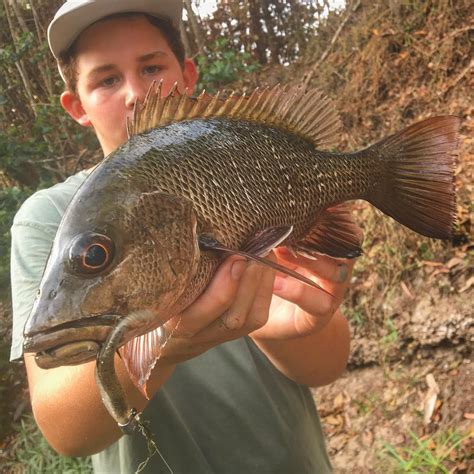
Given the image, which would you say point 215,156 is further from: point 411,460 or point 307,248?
point 411,460

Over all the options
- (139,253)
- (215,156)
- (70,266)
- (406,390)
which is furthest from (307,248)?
(406,390)

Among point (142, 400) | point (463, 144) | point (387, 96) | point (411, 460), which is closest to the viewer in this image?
point (142, 400)

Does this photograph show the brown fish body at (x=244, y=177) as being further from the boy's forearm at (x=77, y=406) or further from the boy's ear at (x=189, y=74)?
the boy's ear at (x=189, y=74)

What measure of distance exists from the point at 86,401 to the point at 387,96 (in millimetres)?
4520

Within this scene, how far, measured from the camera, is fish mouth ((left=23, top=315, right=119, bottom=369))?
36.9 inches

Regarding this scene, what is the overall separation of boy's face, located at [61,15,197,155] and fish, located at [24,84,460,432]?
700 millimetres

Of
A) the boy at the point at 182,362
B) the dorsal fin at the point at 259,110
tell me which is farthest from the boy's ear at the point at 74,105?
the dorsal fin at the point at 259,110

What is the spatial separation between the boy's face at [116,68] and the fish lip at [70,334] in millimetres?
1095

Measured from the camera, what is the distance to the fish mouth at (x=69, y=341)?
938 mm

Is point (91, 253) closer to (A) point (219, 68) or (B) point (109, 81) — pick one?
(B) point (109, 81)

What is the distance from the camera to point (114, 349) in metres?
0.96

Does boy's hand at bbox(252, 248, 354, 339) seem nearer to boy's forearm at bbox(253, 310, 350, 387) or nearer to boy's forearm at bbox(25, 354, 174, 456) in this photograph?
boy's forearm at bbox(253, 310, 350, 387)

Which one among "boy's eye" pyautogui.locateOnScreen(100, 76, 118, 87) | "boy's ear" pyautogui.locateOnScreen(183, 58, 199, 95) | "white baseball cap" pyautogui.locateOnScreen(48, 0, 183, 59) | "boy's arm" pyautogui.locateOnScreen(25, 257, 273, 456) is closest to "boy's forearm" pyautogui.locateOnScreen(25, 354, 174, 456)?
"boy's arm" pyautogui.locateOnScreen(25, 257, 273, 456)

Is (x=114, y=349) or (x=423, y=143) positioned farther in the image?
(x=423, y=143)
